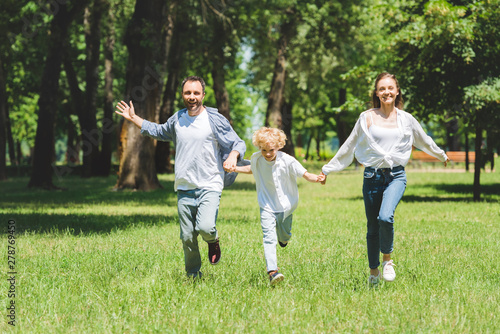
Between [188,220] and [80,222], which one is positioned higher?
[188,220]

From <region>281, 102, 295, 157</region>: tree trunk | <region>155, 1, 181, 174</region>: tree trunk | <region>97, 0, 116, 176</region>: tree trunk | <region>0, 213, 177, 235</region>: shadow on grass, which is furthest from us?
<region>281, 102, 295, 157</region>: tree trunk

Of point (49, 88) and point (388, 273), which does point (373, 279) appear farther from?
point (49, 88)

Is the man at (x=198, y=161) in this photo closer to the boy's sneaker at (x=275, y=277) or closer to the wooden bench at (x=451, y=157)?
the boy's sneaker at (x=275, y=277)

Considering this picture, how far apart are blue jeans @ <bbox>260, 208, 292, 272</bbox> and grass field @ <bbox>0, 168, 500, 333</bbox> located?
269mm

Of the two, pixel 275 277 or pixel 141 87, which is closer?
pixel 275 277

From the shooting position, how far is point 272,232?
654 centimetres

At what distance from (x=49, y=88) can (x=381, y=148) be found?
62.5 feet

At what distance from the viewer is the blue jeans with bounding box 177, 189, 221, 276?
6.47m

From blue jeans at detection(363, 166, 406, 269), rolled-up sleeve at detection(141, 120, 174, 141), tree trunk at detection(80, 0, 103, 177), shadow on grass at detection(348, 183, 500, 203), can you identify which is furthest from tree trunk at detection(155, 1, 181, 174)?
blue jeans at detection(363, 166, 406, 269)

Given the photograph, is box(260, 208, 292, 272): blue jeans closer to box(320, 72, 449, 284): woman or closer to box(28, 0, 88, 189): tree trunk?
box(320, 72, 449, 284): woman

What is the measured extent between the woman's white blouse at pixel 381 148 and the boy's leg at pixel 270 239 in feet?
2.54

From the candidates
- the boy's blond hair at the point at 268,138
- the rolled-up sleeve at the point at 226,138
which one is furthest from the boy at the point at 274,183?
the rolled-up sleeve at the point at 226,138

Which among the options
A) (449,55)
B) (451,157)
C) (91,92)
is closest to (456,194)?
(449,55)

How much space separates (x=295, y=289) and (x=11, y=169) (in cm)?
4007
